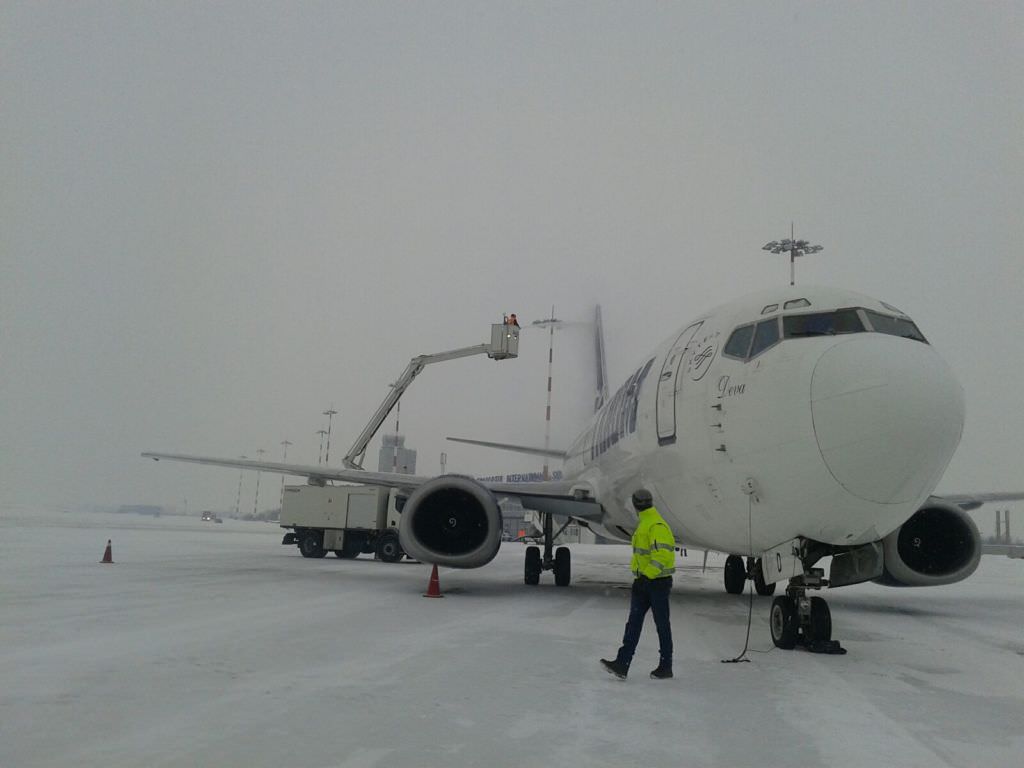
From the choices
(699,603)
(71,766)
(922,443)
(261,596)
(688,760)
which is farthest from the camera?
(699,603)

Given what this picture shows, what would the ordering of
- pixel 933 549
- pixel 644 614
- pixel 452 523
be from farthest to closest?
pixel 452 523 < pixel 933 549 < pixel 644 614

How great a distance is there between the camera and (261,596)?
9586mm

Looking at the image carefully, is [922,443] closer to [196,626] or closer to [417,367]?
[196,626]

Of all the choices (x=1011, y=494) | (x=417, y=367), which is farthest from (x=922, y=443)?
(x=417, y=367)

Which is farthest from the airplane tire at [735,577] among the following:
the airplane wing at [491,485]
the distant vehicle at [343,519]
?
the distant vehicle at [343,519]

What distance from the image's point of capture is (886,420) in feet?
17.7

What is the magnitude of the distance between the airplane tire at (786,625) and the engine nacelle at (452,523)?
434 cm

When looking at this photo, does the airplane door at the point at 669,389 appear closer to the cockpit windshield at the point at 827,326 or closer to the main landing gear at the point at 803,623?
the cockpit windshield at the point at 827,326

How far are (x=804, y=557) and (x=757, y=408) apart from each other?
4.68 ft

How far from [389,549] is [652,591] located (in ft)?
56.3

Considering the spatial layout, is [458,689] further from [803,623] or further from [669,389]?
[669,389]

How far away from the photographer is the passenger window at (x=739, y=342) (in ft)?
22.9

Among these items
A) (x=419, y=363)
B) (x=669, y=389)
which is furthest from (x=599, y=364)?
(x=669, y=389)

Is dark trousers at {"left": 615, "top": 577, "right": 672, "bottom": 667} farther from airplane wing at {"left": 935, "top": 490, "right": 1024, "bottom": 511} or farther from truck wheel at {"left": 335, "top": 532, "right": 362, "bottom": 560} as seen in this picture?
truck wheel at {"left": 335, "top": 532, "right": 362, "bottom": 560}
